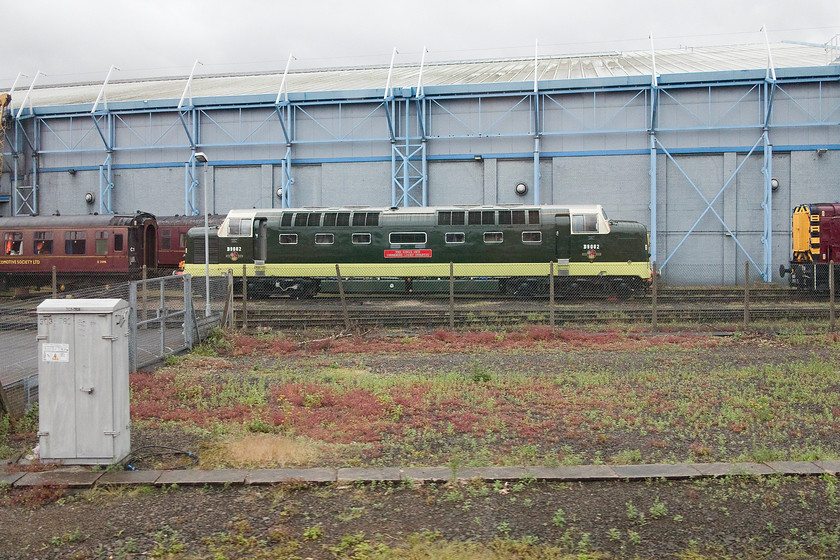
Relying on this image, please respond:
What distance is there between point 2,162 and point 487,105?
2401cm

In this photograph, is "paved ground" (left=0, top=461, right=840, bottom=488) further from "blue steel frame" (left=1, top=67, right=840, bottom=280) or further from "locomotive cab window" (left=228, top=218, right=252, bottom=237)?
"blue steel frame" (left=1, top=67, right=840, bottom=280)

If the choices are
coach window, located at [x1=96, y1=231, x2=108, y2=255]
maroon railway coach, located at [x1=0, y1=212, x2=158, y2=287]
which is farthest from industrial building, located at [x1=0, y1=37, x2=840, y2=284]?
coach window, located at [x1=96, y1=231, x2=108, y2=255]

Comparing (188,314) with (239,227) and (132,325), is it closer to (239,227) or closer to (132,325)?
(132,325)

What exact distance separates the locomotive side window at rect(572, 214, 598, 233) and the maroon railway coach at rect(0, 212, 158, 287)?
55.1 feet

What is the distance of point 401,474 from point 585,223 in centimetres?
1756

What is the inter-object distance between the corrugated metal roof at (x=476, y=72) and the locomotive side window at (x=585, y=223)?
33.8ft

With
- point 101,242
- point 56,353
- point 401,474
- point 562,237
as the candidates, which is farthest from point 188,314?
point 101,242

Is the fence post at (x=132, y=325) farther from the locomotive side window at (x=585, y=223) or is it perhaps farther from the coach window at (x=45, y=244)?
the coach window at (x=45, y=244)

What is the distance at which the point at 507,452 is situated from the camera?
6934 mm

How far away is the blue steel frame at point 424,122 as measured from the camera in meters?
29.1

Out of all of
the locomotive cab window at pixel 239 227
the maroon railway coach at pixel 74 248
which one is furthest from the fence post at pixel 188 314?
the maroon railway coach at pixel 74 248

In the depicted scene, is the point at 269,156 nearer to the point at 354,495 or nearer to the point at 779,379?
the point at 779,379

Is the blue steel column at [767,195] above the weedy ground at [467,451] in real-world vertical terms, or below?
above

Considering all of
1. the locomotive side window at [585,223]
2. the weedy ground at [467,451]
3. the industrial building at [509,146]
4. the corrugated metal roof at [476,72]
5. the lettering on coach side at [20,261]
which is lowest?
the weedy ground at [467,451]
